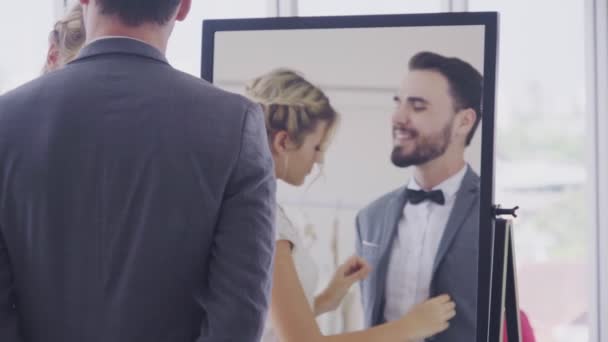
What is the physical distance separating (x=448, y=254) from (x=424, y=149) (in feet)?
0.90

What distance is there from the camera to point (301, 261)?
2031 millimetres

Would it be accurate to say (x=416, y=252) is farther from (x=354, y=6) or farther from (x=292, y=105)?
(x=354, y=6)

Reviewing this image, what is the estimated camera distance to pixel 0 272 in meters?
1.32

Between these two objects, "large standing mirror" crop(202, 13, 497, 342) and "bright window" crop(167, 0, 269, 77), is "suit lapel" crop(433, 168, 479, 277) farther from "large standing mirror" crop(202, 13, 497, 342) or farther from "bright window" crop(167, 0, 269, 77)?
"bright window" crop(167, 0, 269, 77)

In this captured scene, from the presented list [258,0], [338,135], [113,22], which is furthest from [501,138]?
[113,22]

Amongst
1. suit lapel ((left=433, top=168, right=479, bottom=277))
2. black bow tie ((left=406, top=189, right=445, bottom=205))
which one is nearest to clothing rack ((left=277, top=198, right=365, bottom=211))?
black bow tie ((left=406, top=189, right=445, bottom=205))

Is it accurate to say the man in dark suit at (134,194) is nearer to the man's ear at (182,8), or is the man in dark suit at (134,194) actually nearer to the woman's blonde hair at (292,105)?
the man's ear at (182,8)

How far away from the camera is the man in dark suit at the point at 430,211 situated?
1.91 m

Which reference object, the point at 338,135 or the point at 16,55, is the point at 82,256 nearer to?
the point at 338,135

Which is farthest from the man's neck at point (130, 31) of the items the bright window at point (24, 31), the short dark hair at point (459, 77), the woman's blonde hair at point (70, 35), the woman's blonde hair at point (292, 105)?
the bright window at point (24, 31)

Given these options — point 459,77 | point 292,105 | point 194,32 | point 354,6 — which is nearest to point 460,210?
point 459,77

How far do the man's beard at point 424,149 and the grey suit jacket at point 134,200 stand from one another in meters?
0.74

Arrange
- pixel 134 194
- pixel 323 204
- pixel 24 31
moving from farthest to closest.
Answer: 1. pixel 24 31
2. pixel 323 204
3. pixel 134 194

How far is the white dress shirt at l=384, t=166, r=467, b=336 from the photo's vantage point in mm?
1938
